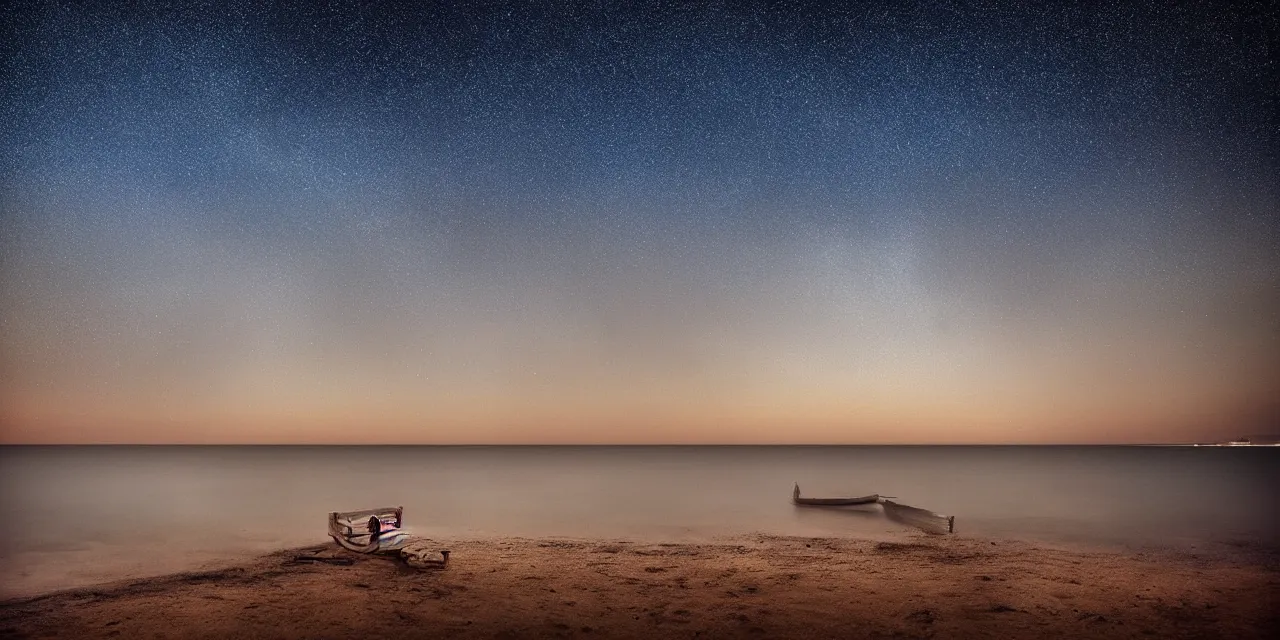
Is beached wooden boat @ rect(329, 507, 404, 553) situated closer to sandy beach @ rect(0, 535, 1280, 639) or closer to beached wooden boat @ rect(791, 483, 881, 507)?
sandy beach @ rect(0, 535, 1280, 639)

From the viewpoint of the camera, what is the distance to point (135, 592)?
1006 centimetres

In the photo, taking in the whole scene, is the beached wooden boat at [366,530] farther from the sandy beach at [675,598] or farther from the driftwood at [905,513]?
the driftwood at [905,513]

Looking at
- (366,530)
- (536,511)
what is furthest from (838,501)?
(366,530)

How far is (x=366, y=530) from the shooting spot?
1423cm

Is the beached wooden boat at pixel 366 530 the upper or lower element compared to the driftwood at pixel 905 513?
upper

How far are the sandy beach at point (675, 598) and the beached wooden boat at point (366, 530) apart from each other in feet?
0.84

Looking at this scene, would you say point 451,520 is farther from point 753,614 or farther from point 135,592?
point 753,614

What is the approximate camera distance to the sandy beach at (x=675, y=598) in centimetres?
799

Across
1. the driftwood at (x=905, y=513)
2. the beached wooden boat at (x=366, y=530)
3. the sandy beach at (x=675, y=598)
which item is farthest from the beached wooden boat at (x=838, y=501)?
the beached wooden boat at (x=366, y=530)

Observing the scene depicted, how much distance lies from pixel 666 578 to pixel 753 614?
2434 millimetres

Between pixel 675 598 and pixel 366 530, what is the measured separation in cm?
746

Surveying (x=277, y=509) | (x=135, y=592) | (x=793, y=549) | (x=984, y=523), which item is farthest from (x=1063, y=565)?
(x=277, y=509)

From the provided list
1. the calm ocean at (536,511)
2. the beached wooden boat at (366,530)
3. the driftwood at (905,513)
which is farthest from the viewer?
the driftwood at (905,513)

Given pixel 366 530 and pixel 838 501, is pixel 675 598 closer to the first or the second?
pixel 366 530
